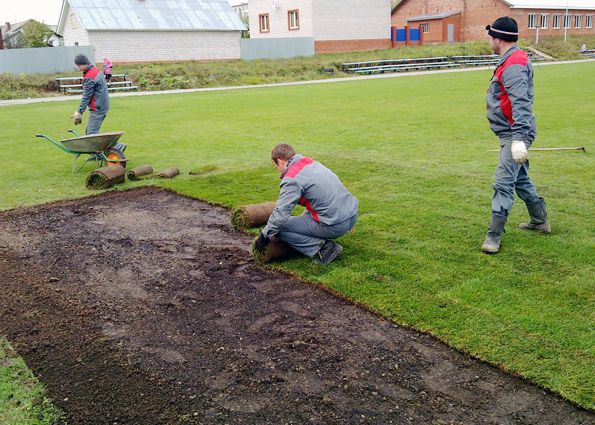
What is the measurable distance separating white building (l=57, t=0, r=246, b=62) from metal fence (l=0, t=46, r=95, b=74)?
16.3ft

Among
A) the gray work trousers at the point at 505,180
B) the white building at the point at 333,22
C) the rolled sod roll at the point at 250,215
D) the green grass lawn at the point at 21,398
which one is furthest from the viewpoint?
the white building at the point at 333,22

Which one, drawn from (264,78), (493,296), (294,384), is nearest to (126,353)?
(294,384)

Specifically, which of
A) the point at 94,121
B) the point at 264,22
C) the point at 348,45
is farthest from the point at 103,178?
the point at 264,22

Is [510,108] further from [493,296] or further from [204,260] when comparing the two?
[204,260]

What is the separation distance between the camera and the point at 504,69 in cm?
563

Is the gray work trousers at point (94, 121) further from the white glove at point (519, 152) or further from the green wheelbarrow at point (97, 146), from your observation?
the white glove at point (519, 152)

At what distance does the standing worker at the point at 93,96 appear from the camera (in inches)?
427

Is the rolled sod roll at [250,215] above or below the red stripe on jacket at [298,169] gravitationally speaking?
below

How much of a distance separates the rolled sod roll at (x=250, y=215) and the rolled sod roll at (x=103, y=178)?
330 centimetres

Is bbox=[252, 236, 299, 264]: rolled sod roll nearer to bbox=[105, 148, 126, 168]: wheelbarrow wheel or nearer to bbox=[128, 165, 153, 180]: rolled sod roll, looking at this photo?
bbox=[128, 165, 153, 180]: rolled sod roll

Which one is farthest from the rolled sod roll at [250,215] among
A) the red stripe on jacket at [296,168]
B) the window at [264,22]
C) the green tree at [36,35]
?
the green tree at [36,35]

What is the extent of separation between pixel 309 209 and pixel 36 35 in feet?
205

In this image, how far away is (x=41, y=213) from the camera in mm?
8141

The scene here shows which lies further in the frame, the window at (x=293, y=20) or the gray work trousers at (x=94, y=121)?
the window at (x=293, y=20)
